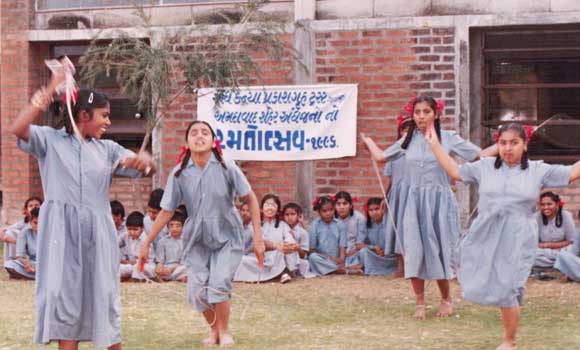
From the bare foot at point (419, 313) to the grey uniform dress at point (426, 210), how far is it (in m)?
0.23

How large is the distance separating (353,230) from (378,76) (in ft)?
5.53

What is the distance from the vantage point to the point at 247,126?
37.9 feet

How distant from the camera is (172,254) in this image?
10.2 m

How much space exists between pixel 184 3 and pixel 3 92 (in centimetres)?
249

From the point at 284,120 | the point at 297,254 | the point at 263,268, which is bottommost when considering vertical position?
the point at 263,268

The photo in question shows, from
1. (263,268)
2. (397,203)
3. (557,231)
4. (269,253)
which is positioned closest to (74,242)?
Result: (397,203)

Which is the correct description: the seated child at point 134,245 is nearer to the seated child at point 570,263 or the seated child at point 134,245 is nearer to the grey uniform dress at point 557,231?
the grey uniform dress at point 557,231

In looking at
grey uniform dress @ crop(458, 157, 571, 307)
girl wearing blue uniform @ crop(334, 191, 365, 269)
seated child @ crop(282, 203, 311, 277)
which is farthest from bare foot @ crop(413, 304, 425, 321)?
girl wearing blue uniform @ crop(334, 191, 365, 269)

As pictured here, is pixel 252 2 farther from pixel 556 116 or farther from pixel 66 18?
pixel 556 116

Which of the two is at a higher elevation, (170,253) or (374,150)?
(374,150)

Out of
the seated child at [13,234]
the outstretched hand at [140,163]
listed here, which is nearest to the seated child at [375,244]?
the seated child at [13,234]

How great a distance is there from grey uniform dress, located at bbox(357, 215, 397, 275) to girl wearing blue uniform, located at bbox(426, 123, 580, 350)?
4.11m

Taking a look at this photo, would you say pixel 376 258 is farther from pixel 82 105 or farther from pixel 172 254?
pixel 82 105

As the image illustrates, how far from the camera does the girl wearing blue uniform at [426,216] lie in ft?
25.6
